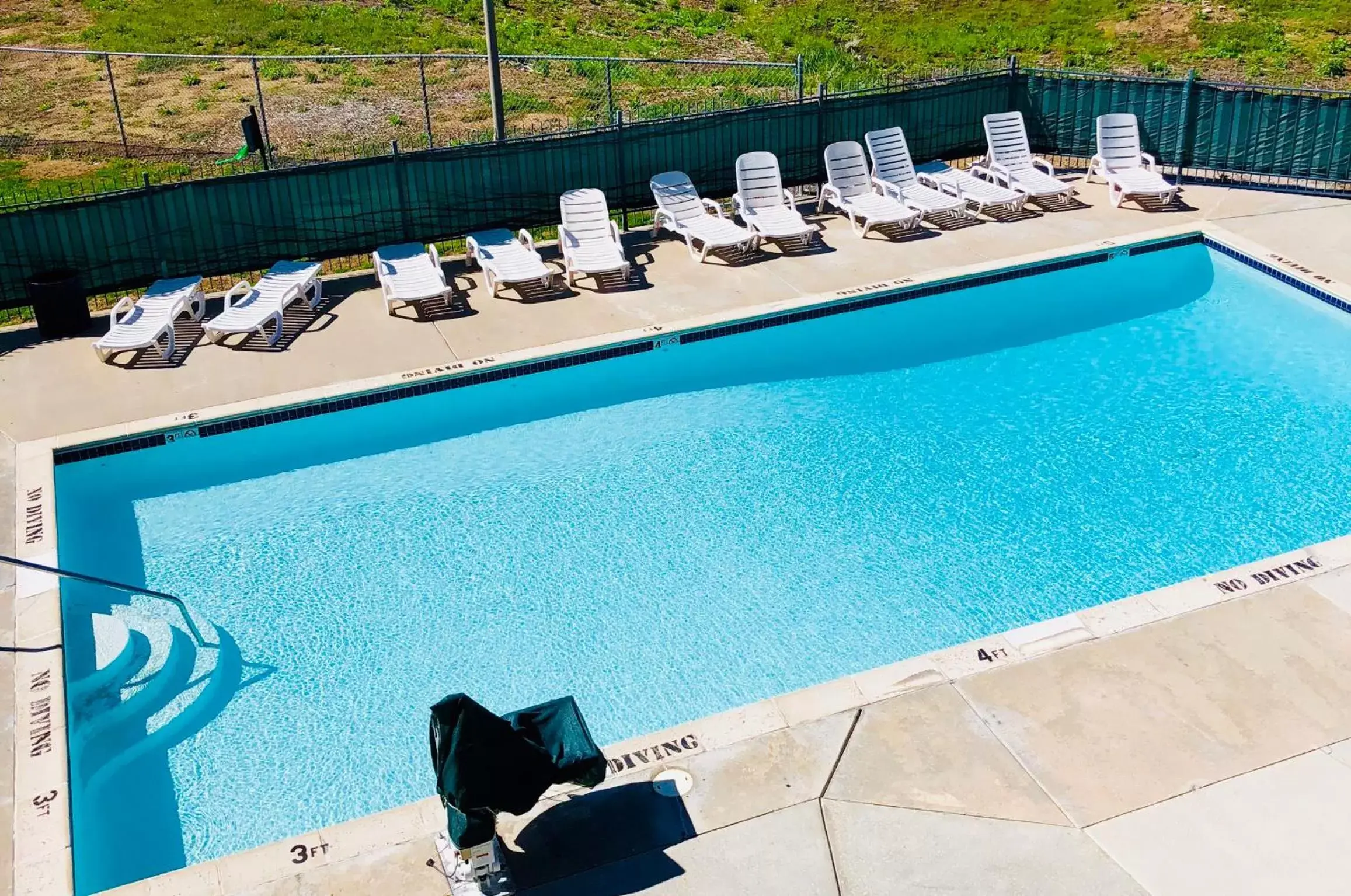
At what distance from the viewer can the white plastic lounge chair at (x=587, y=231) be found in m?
12.9

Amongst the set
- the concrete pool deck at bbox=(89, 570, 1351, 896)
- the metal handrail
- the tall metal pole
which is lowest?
the concrete pool deck at bbox=(89, 570, 1351, 896)

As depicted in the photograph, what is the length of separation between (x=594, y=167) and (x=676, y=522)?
5.75 meters

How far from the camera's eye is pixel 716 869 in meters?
6.16

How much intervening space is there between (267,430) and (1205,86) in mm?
11402

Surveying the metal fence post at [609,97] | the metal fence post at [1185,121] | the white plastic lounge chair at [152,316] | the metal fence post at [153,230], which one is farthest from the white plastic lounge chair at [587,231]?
the metal fence post at [1185,121]

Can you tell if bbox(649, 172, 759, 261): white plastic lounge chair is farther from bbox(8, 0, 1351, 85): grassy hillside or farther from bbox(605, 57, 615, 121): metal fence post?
bbox(8, 0, 1351, 85): grassy hillside

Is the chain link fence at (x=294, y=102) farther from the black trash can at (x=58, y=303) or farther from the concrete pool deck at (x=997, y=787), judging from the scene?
the concrete pool deck at (x=997, y=787)

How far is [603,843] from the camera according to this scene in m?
6.30

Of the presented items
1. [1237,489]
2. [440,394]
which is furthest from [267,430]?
[1237,489]

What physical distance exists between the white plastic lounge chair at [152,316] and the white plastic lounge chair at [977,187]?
8.40 m

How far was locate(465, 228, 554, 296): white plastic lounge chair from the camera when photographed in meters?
12.5

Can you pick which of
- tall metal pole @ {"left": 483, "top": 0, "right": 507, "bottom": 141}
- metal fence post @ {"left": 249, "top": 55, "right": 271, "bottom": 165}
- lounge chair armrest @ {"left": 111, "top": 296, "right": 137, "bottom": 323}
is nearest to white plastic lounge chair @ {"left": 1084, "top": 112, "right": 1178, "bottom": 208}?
tall metal pole @ {"left": 483, "top": 0, "right": 507, "bottom": 141}

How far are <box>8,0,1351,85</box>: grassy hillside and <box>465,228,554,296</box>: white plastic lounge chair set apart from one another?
9.60 m

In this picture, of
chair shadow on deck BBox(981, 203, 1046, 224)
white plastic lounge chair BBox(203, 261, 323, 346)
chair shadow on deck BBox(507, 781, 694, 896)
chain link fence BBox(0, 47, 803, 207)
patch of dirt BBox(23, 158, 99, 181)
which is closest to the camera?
chair shadow on deck BBox(507, 781, 694, 896)
